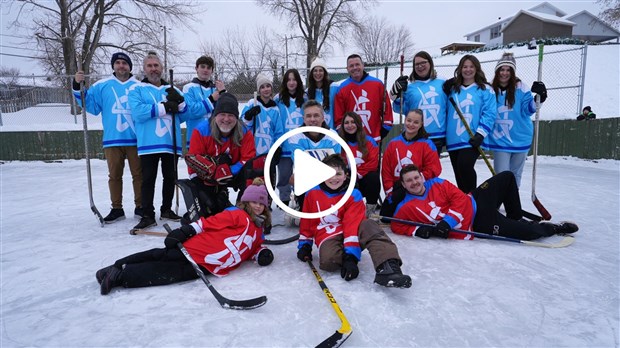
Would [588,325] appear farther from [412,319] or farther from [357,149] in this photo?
[357,149]

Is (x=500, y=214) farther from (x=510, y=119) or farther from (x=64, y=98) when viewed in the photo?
(x=64, y=98)

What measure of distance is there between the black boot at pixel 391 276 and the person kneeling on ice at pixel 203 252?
0.97 m

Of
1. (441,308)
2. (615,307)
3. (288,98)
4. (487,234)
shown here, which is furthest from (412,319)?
(288,98)

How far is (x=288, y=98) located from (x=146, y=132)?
1.71 metres

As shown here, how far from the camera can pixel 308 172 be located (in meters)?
3.62

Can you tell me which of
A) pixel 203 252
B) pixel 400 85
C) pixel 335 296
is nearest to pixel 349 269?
pixel 335 296

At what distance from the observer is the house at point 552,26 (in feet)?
103

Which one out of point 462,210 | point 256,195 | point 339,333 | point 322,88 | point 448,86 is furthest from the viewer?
point 322,88

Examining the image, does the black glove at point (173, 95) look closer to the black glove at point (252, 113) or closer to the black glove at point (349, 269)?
the black glove at point (252, 113)

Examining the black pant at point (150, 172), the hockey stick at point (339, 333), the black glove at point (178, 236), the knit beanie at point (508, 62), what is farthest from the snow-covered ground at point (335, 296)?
the knit beanie at point (508, 62)

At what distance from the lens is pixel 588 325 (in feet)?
6.98

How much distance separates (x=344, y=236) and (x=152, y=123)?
106 inches

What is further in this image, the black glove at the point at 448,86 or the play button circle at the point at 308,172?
the black glove at the point at 448,86

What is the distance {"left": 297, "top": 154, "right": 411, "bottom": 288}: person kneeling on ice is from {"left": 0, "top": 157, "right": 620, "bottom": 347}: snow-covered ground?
0.14 m
